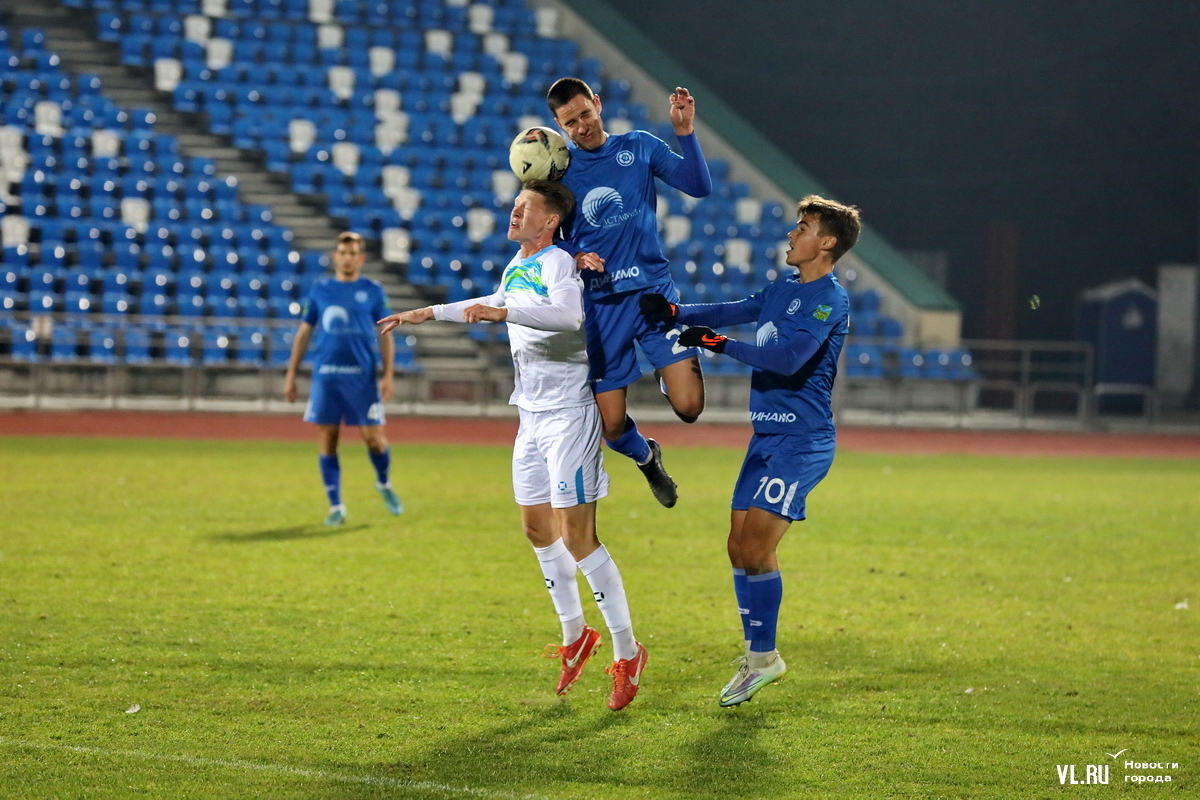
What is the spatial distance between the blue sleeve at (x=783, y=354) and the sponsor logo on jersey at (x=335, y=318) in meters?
5.28

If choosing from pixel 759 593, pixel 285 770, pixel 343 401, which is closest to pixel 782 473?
pixel 759 593

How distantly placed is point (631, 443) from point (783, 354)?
903 mm

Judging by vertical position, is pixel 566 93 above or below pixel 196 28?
below

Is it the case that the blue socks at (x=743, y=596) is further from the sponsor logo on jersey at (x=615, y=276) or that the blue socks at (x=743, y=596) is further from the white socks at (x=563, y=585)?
the sponsor logo on jersey at (x=615, y=276)

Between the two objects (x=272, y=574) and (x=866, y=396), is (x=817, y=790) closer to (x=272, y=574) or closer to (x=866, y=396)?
(x=272, y=574)

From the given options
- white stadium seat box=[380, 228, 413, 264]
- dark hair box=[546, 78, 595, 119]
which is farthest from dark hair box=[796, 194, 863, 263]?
white stadium seat box=[380, 228, 413, 264]

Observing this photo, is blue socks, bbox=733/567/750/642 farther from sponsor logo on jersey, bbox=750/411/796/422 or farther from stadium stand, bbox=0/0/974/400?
stadium stand, bbox=0/0/974/400

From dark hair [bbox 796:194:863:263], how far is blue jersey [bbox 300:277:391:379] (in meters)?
5.07

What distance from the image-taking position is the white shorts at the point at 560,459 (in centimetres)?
496

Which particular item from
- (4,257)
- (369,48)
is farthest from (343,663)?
(369,48)

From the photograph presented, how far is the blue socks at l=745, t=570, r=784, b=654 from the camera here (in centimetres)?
498

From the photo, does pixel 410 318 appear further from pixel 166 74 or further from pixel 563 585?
pixel 166 74

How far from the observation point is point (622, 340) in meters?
5.19

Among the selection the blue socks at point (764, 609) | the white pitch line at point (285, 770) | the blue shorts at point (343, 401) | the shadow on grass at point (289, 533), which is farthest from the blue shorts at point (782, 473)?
the blue shorts at point (343, 401)
